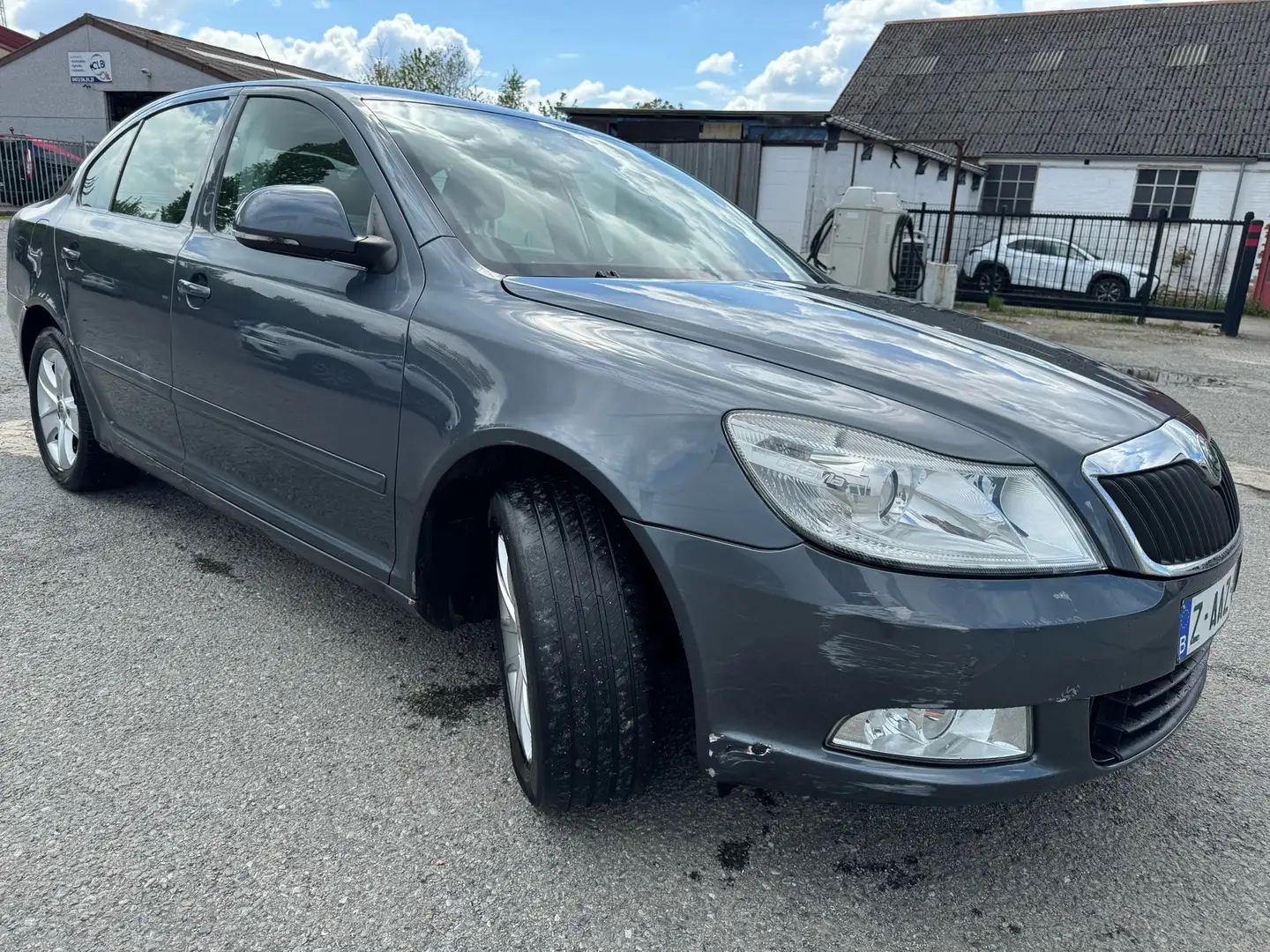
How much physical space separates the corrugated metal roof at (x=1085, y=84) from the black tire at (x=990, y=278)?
927cm

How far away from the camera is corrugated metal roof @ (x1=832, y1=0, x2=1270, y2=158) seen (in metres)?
22.5

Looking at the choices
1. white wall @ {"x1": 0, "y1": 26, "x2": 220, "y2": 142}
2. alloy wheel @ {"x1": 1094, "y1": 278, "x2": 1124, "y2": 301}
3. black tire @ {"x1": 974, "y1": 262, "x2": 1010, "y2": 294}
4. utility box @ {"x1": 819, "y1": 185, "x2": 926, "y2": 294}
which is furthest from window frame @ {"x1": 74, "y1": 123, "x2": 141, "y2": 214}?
white wall @ {"x1": 0, "y1": 26, "x2": 220, "y2": 142}

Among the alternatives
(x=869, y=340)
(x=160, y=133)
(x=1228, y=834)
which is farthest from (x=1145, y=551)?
(x=160, y=133)

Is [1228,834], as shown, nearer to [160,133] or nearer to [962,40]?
[160,133]

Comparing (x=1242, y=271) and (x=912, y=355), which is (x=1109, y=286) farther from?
(x=912, y=355)

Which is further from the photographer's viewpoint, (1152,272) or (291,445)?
(1152,272)

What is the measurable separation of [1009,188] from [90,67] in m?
25.1

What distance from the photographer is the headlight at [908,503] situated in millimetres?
1508

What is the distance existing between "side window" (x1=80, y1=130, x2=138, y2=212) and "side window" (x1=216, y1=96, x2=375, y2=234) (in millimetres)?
959

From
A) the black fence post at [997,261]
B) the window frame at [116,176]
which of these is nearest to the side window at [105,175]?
the window frame at [116,176]

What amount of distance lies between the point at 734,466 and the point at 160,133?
2934 mm

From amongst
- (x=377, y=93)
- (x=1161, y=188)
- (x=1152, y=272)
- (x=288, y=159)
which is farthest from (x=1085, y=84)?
(x=288, y=159)

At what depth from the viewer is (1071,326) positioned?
44.1ft

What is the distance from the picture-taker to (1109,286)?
1586 centimetres
